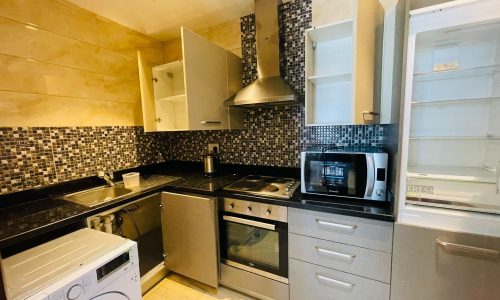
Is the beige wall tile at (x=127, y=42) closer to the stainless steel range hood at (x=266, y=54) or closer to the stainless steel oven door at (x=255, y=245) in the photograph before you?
the stainless steel range hood at (x=266, y=54)

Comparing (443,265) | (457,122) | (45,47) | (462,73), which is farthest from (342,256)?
(45,47)

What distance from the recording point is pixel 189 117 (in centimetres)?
159

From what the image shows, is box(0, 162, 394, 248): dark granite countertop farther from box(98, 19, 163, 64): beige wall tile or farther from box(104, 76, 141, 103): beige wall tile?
box(98, 19, 163, 64): beige wall tile

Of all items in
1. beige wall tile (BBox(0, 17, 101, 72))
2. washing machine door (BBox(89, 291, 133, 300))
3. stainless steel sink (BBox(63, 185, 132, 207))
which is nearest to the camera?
washing machine door (BBox(89, 291, 133, 300))

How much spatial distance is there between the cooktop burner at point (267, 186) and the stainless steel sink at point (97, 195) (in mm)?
820

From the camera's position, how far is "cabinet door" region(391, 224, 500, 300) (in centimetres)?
94

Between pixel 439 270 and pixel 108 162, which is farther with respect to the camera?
pixel 108 162

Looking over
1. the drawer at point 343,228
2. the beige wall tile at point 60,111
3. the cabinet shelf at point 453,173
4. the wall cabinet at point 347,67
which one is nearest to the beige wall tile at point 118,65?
the beige wall tile at point 60,111

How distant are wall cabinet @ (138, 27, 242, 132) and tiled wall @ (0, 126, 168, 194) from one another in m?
0.31

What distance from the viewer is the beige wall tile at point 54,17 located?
1.36 m

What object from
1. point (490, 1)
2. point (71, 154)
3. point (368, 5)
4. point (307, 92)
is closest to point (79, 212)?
point (71, 154)

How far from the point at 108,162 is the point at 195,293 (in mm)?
1334

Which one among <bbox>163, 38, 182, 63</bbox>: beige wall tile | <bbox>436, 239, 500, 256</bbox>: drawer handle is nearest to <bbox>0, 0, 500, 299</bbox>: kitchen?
<bbox>436, 239, 500, 256</bbox>: drawer handle

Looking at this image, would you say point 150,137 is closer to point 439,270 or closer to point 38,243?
point 38,243
